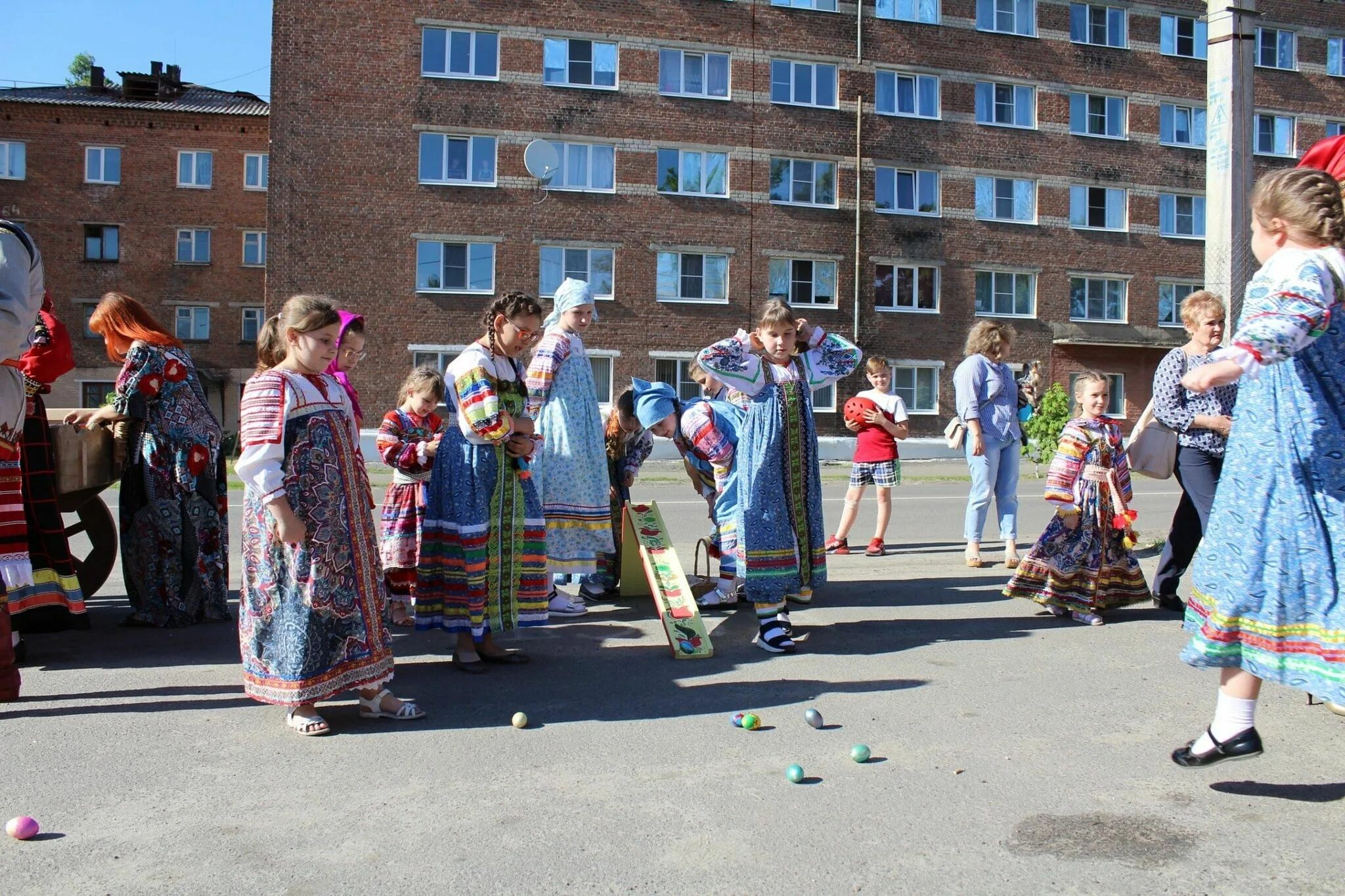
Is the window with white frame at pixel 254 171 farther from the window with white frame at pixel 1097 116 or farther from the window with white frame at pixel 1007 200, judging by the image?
the window with white frame at pixel 1097 116

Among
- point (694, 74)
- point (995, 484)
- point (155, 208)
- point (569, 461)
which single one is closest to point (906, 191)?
point (694, 74)

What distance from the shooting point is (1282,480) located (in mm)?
3725

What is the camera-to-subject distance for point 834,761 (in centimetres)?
423

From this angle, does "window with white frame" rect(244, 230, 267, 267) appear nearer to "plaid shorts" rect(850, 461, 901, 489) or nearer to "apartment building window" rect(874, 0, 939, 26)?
"apartment building window" rect(874, 0, 939, 26)

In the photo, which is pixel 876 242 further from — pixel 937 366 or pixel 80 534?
pixel 80 534

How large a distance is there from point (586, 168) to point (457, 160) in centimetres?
359

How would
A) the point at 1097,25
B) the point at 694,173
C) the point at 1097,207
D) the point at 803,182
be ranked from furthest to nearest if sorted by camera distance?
the point at 1097,207
the point at 1097,25
the point at 803,182
the point at 694,173

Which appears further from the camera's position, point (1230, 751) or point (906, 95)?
point (906, 95)

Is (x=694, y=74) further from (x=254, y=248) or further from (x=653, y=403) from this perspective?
(x=653, y=403)

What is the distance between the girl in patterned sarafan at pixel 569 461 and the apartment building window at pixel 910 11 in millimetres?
29984

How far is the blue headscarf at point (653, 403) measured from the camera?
7410 millimetres

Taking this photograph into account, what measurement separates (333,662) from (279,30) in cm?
2897

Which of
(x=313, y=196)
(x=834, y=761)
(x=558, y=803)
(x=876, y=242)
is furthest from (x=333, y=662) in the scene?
(x=876, y=242)

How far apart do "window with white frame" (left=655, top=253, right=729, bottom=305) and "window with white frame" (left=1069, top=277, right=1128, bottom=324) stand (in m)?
12.2
